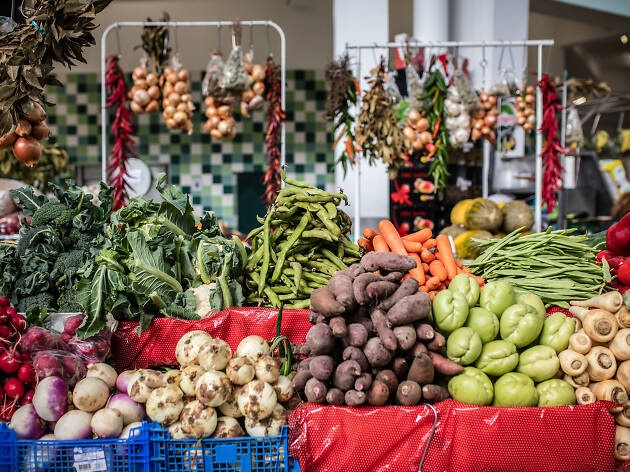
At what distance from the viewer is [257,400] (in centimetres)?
243

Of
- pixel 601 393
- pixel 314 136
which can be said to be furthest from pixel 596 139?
pixel 601 393

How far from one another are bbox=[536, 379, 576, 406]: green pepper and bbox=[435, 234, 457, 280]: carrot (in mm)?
788

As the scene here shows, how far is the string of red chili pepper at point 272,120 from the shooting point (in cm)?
609

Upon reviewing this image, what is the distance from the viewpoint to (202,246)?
10.7 feet

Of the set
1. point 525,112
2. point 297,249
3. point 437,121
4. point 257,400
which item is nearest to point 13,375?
point 257,400

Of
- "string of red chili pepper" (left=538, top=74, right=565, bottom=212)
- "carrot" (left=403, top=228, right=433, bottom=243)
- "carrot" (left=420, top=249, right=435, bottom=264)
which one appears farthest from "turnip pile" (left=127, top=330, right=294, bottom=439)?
"string of red chili pepper" (left=538, top=74, right=565, bottom=212)

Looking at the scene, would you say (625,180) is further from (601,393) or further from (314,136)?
(601,393)

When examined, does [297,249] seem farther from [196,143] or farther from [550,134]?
[196,143]

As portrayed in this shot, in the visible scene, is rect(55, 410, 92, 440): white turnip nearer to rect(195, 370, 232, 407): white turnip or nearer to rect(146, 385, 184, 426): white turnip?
rect(146, 385, 184, 426): white turnip

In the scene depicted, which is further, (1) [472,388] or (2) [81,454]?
(1) [472,388]

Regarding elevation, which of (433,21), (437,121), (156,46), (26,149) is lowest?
(26,149)

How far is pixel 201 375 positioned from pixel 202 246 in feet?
3.09

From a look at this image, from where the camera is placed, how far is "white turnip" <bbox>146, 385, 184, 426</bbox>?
7.99ft

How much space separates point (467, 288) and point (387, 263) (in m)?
0.44
